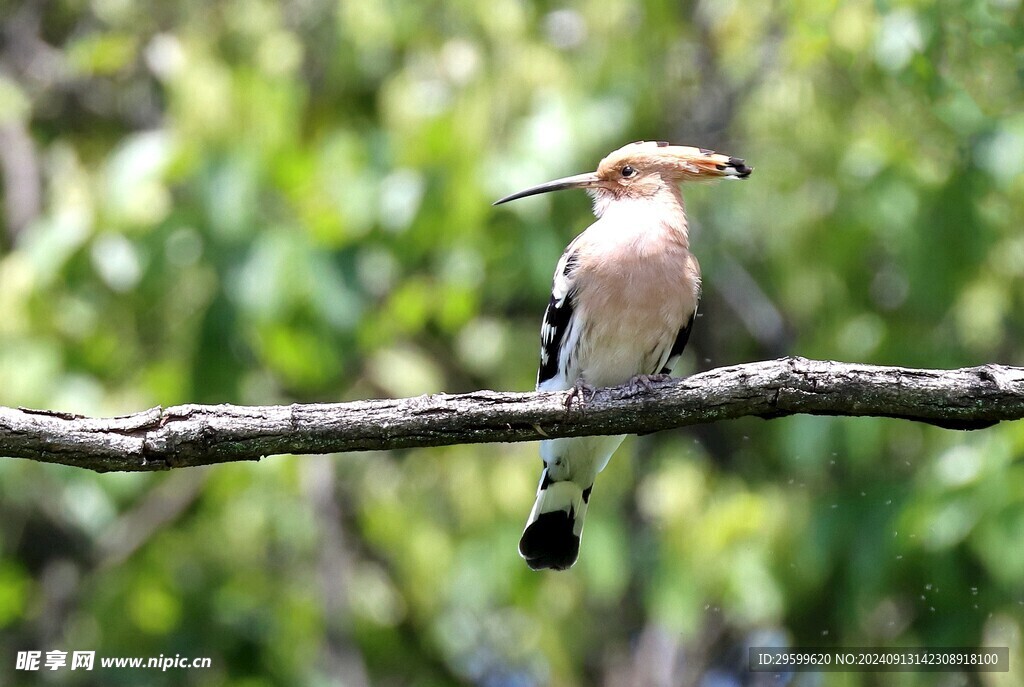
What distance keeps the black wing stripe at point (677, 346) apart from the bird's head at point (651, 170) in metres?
0.53

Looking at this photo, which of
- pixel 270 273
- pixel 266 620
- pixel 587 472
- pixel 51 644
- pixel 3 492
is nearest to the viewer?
pixel 587 472

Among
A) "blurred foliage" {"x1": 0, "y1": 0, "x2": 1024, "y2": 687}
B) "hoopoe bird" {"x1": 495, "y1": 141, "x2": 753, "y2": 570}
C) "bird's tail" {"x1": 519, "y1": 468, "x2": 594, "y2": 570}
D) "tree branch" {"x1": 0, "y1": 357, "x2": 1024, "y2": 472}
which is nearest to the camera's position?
"tree branch" {"x1": 0, "y1": 357, "x2": 1024, "y2": 472}

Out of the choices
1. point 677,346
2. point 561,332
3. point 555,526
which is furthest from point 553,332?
point 555,526

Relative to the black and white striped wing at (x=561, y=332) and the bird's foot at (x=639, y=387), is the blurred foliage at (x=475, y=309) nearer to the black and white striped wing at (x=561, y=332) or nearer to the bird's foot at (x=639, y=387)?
the black and white striped wing at (x=561, y=332)

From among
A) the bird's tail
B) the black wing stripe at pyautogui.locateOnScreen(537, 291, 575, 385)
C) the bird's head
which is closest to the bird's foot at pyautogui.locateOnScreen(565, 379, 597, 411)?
the black wing stripe at pyautogui.locateOnScreen(537, 291, 575, 385)

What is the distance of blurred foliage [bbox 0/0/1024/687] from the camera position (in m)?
5.61

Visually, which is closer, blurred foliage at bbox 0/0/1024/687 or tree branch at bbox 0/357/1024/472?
tree branch at bbox 0/357/1024/472

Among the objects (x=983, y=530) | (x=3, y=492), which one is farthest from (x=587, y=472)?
(x=3, y=492)

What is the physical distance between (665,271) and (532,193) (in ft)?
2.84

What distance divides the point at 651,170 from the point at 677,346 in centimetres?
71

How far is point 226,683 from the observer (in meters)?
7.27

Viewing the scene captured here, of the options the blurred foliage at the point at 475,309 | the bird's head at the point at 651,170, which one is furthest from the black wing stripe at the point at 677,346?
the blurred foliage at the point at 475,309

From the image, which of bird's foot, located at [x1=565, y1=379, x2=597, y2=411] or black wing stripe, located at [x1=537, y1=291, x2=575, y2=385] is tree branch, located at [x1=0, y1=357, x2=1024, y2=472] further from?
black wing stripe, located at [x1=537, y1=291, x2=575, y2=385]

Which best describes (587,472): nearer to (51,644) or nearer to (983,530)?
(983,530)
